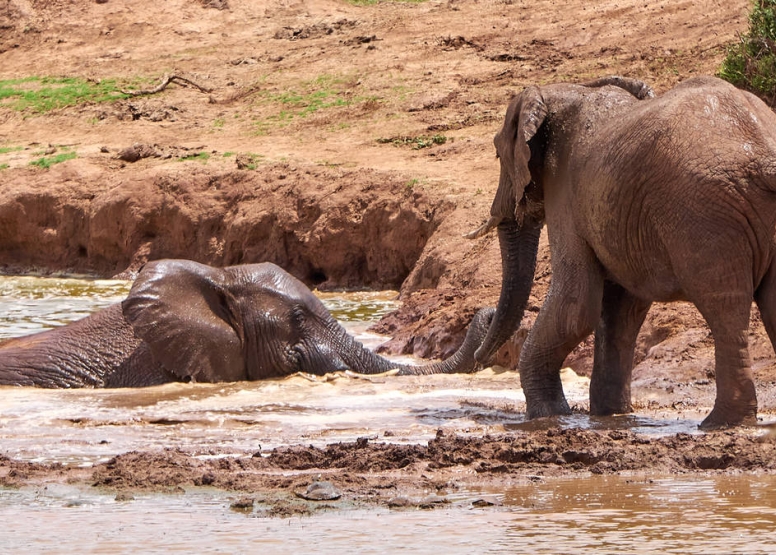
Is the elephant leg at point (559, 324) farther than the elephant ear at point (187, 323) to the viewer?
No

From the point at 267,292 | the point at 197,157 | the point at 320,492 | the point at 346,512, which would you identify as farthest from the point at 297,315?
the point at 197,157

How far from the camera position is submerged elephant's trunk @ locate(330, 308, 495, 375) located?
32.7ft

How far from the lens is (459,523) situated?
4988 mm

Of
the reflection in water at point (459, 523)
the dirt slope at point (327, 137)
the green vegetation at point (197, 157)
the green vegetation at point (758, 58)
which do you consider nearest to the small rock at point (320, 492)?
the reflection in water at point (459, 523)

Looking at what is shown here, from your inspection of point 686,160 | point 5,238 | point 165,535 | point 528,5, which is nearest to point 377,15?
point 528,5

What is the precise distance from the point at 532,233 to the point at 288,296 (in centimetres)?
235

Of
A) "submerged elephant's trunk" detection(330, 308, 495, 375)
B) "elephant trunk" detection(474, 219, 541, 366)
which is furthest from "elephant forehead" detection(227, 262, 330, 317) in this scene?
"elephant trunk" detection(474, 219, 541, 366)

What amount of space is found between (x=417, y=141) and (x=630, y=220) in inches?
521

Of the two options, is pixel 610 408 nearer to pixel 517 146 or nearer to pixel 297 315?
pixel 517 146

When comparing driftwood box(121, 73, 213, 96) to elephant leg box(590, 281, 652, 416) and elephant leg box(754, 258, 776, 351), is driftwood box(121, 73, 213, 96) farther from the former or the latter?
elephant leg box(754, 258, 776, 351)

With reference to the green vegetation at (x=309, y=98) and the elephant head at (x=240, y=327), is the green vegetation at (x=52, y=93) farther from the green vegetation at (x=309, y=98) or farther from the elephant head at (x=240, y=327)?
the elephant head at (x=240, y=327)

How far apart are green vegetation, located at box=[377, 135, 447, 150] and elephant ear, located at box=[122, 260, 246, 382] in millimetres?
9977

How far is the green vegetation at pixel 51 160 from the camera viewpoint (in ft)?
70.6

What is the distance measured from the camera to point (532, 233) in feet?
27.1
